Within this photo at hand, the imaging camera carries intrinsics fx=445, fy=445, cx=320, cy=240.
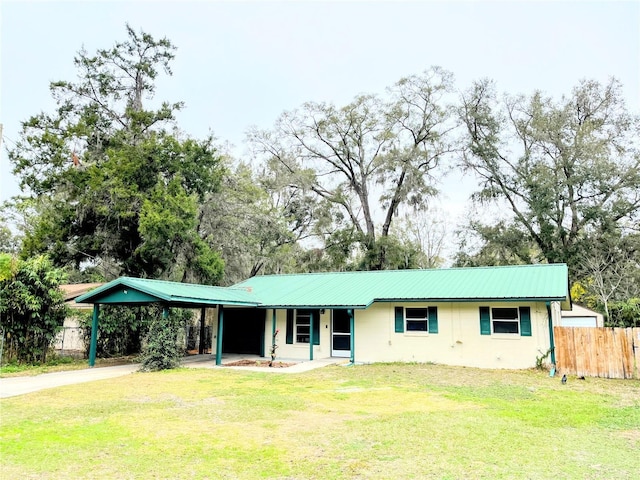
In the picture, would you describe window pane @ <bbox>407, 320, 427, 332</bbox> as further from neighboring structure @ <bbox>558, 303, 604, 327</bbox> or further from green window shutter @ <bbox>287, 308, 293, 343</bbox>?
neighboring structure @ <bbox>558, 303, 604, 327</bbox>

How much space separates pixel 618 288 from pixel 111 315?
80.4 feet

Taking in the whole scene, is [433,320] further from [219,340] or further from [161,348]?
[161,348]

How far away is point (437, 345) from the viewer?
47.8 ft

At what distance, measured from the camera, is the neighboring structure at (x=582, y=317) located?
68.8ft

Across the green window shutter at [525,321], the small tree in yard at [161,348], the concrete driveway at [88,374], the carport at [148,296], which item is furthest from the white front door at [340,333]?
the green window shutter at [525,321]

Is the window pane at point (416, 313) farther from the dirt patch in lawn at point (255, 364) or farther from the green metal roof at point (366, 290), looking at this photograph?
the dirt patch in lawn at point (255, 364)

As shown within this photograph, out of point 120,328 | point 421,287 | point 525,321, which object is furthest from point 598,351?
point 120,328

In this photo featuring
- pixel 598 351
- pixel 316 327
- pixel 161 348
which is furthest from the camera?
pixel 316 327

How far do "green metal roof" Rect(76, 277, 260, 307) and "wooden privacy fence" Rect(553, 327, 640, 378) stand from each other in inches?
404

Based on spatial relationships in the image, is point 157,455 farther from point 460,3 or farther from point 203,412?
point 460,3

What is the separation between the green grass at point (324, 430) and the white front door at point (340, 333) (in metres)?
5.29

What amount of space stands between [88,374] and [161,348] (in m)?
2.02

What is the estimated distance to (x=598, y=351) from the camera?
41.0 feet

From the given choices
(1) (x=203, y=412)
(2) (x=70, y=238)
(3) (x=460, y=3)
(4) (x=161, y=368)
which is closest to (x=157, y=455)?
(1) (x=203, y=412)
